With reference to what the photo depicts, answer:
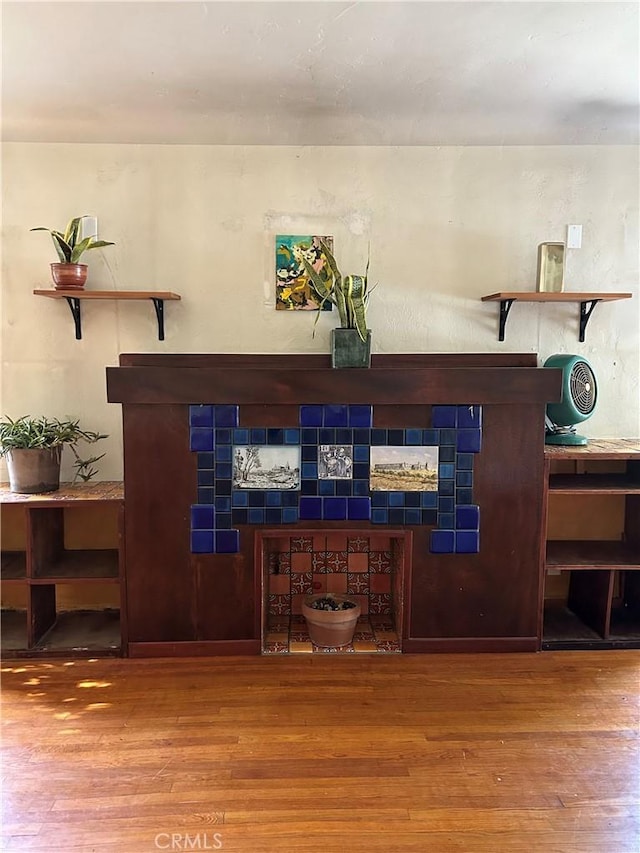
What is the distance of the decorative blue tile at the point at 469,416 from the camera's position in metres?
2.78

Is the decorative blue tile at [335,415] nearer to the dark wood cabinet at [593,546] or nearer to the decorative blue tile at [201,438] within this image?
the decorative blue tile at [201,438]

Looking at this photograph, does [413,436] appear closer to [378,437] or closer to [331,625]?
[378,437]

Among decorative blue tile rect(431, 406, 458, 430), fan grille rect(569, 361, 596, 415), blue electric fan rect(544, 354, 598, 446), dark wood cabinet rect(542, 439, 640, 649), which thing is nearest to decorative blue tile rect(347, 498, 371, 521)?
decorative blue tile rect(431, 406, 458, 430)

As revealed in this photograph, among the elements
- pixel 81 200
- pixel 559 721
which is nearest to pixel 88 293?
pixel 81 200

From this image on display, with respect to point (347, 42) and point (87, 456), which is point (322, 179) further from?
point (87, 456)

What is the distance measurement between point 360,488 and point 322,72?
1.72 meters

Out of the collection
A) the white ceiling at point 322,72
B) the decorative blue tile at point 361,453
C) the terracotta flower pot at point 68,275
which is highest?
the white ceiling at point 322,72

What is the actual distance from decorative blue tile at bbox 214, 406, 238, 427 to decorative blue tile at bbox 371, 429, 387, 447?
24.2 inches

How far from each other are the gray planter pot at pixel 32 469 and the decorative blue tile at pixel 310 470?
1.18 m

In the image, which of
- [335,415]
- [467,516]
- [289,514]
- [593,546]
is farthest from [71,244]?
[593,546]

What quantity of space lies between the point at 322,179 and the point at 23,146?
1.50 metres

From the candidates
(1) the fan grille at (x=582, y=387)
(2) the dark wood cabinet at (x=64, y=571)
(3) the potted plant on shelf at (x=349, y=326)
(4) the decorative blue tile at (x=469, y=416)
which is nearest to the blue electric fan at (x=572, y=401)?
(1) the fan grille at (x=582, y=387)

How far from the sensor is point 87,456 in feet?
10.6

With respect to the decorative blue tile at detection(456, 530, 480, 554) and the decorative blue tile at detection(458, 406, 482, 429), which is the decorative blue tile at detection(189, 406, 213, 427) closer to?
the decorative blue tile at detection(458, 406, 482, 429)
